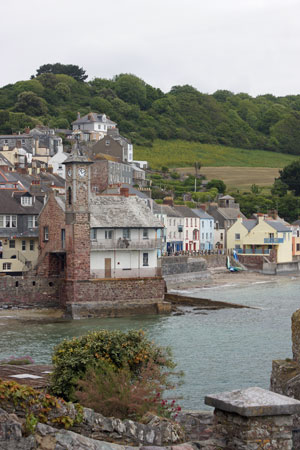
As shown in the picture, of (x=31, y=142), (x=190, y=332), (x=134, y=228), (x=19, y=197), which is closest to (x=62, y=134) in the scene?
(x=31, y=142)

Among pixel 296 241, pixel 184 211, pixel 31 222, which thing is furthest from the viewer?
pixel 296 241

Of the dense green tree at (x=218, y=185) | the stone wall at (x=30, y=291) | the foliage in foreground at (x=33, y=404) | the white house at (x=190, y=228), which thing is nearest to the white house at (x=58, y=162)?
the white house at (x=190, y=228)

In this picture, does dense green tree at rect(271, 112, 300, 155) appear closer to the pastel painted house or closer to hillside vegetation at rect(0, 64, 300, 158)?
hillside vegetation at rect(0, 64, 300, 158)

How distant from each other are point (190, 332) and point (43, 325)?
8.86 meters

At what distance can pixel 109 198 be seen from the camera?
5472 centimetres

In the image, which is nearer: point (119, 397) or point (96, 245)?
point (119, 397)

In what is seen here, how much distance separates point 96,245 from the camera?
5181cm

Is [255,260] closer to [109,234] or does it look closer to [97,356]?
[109,234]

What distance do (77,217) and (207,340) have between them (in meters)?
14.1

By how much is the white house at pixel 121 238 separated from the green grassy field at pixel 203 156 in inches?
3535

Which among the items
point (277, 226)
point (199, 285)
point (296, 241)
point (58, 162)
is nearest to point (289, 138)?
point (58, 162)

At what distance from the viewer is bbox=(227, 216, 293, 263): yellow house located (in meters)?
96.8

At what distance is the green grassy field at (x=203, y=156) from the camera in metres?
154

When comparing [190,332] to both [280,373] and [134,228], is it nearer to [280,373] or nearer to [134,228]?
[134,228]
